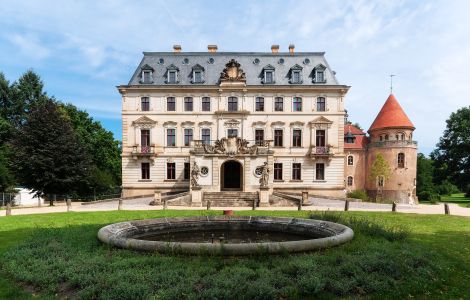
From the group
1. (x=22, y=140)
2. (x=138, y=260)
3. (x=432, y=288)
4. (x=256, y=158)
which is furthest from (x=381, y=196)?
(x=22, y=140)

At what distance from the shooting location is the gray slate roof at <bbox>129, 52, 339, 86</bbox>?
108 ft

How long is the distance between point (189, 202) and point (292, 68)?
18866 mm

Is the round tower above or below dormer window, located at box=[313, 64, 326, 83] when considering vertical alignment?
below

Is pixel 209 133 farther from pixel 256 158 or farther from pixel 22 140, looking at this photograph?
pixel 22 140

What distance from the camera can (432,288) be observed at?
5.51m

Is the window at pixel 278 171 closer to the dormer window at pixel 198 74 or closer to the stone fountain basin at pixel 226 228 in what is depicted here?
the dormer window at pixel 198 74

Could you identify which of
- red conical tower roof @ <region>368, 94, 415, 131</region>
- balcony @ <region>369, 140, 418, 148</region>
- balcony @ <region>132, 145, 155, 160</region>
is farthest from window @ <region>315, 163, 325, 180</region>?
balcony @ <region>132, 145, 155, 160</region>

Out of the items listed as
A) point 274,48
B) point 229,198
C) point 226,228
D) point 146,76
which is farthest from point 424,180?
point 226,228

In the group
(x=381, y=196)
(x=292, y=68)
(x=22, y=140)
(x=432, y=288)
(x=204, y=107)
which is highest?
(x=292, y=68)

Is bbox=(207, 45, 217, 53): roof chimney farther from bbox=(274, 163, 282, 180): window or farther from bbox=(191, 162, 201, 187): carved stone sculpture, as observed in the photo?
bbox=(191, 162, 201, 187): carved stone sculpture

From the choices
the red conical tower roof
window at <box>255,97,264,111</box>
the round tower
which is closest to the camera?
window at <box>255,97,264,111</box>

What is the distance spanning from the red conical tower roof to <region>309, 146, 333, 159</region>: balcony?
8921mm

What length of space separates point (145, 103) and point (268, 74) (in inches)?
560

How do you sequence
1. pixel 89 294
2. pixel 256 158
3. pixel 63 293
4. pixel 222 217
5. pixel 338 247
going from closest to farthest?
pixel 89 294, pixel 63 293, pixel 338 247, pixel 222 217, pixel 256 158
